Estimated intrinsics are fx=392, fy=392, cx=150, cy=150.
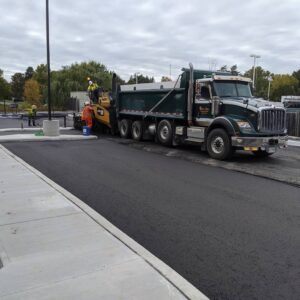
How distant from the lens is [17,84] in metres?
141

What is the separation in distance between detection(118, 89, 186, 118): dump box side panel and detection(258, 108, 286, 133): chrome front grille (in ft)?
11.3

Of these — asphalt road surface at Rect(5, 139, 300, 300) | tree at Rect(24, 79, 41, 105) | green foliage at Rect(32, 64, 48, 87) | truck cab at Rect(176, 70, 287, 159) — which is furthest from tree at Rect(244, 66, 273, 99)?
asphalt road surface at Rect(5, 139, 300, 300)

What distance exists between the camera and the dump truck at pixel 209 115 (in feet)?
39.9

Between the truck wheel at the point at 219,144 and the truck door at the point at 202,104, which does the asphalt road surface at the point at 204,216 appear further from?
the truck door at the point at 202,104

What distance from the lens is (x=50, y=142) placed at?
16844 mm

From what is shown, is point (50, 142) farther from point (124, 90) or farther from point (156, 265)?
point (156, 265)

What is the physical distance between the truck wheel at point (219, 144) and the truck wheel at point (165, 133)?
274 cm

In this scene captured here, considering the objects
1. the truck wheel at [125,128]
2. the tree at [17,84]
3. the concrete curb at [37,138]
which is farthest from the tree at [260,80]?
the concrete curb at [37,138]

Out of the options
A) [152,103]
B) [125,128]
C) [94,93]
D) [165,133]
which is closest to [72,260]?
[165,133]

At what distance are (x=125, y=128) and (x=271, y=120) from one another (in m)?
8.43

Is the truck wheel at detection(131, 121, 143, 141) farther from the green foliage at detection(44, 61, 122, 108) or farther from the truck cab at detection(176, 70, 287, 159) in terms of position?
the green foliage at detection(44, 61, 122, 108)

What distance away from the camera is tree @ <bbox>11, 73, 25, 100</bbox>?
137500mm

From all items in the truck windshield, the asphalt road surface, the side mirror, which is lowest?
the asphalt road surface

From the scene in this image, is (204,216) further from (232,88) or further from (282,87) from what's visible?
(282,87)
